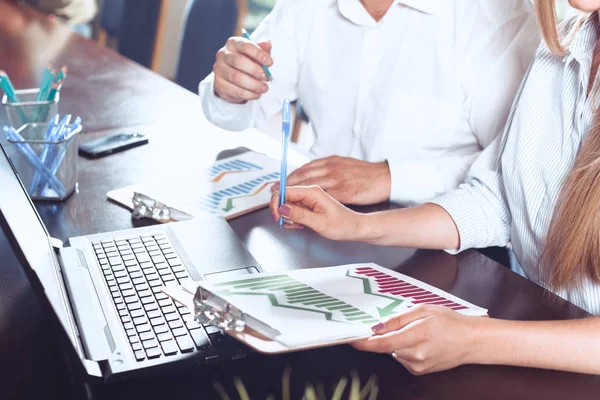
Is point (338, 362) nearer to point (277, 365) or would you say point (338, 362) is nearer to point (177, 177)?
point (277, 365)

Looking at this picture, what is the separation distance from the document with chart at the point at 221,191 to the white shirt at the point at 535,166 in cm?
32

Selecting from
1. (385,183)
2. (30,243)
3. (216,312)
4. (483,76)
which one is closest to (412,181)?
(385,183)

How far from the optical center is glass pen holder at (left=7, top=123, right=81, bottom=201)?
47.6 inches

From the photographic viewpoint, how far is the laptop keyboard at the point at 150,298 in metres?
0.81

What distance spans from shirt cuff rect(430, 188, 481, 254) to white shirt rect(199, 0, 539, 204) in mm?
131

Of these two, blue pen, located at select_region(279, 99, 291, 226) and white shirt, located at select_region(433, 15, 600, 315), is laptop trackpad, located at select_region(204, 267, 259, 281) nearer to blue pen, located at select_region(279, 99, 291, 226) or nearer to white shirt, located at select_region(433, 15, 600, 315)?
blue pen, located at select_region(279, 99, 291, 226)

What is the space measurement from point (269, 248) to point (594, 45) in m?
0.58

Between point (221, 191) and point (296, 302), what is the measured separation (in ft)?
1.56

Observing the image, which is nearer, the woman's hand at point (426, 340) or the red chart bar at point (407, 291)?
the woman's hand at point (426, 340)

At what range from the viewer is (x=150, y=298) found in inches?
36.1

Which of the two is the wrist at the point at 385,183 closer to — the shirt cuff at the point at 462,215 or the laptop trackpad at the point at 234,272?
the shirt cuff at the point at 462,215

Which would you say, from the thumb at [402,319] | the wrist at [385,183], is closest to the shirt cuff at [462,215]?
the wrist at [385,183]

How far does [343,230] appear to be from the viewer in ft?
3.57

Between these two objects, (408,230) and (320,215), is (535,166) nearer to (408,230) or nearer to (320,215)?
(408,230)
